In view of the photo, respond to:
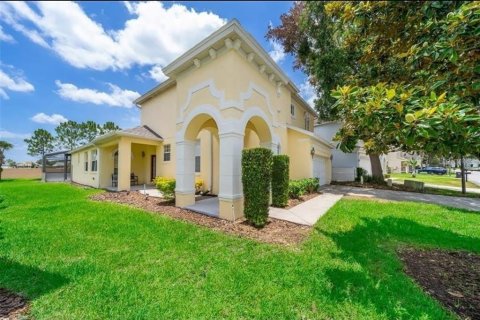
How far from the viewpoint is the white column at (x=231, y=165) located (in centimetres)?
759

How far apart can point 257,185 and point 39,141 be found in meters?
54.2

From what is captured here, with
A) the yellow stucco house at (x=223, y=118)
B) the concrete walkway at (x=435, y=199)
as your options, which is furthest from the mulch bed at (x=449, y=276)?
the concrete walkway at (x=435, y=199)

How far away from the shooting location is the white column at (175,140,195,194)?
931 centimetres

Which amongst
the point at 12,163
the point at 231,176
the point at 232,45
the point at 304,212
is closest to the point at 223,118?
the point at 231,176

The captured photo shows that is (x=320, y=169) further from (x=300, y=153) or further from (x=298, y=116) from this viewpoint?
(x=298, y=116)

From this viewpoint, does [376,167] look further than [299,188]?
Yes

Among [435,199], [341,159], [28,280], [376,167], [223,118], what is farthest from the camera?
[341,159]

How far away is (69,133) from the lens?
4519 cm

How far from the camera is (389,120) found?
3158 mm

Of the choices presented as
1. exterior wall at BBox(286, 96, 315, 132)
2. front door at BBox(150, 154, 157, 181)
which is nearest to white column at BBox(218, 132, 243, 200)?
exterior wall at BBox(286, 96, 315, 132)

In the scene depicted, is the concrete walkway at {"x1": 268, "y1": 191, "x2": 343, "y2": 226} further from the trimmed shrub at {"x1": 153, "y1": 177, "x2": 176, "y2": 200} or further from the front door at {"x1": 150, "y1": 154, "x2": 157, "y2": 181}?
the front door at {"x1": 150, "y1": 154, "x2": 157, "y2": 181}

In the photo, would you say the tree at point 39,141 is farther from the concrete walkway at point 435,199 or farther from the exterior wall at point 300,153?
the concrete walkway at point 435,199

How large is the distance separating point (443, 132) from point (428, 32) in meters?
2.55

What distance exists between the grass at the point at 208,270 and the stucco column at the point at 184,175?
1881mm
